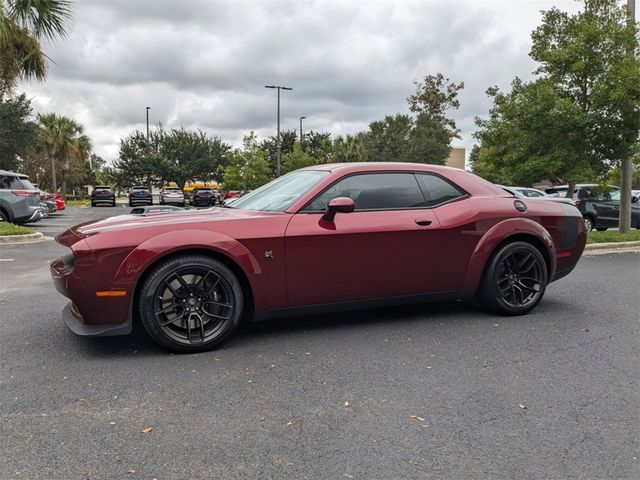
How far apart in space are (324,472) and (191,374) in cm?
145

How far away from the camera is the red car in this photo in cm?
372

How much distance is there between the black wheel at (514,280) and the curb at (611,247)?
656 centimetres

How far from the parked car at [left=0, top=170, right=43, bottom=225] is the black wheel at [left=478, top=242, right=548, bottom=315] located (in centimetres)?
1376

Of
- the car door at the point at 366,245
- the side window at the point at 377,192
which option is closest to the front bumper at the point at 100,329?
the car door at the point at 366,245

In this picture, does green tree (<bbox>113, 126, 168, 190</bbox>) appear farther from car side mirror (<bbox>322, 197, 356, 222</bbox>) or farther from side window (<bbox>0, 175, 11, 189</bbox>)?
car side mirror (<bbox>322, 197, 356, 222</bbox>)

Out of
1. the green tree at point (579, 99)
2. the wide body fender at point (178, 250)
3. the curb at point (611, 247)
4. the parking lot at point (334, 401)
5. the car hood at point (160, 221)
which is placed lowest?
the parking lot at point (334, 401)

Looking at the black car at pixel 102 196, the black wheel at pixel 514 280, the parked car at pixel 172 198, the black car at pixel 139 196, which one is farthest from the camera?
the black car at pixel 139 196

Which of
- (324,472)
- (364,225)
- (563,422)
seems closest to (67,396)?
(324,472)

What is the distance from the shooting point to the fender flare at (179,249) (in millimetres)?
3670

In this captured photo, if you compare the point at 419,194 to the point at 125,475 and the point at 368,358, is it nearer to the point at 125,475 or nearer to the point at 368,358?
the point at 368,358

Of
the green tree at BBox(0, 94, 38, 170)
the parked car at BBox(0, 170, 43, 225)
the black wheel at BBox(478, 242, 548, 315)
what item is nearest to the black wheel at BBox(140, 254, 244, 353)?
the black wheel at BBox(478, 242, 548, 315)

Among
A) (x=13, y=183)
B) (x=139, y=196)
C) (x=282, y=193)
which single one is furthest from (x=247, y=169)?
(x=282, y=193)

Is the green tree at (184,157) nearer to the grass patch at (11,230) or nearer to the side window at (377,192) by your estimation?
the grass patch at (11,230)

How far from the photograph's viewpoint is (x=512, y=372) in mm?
3537
